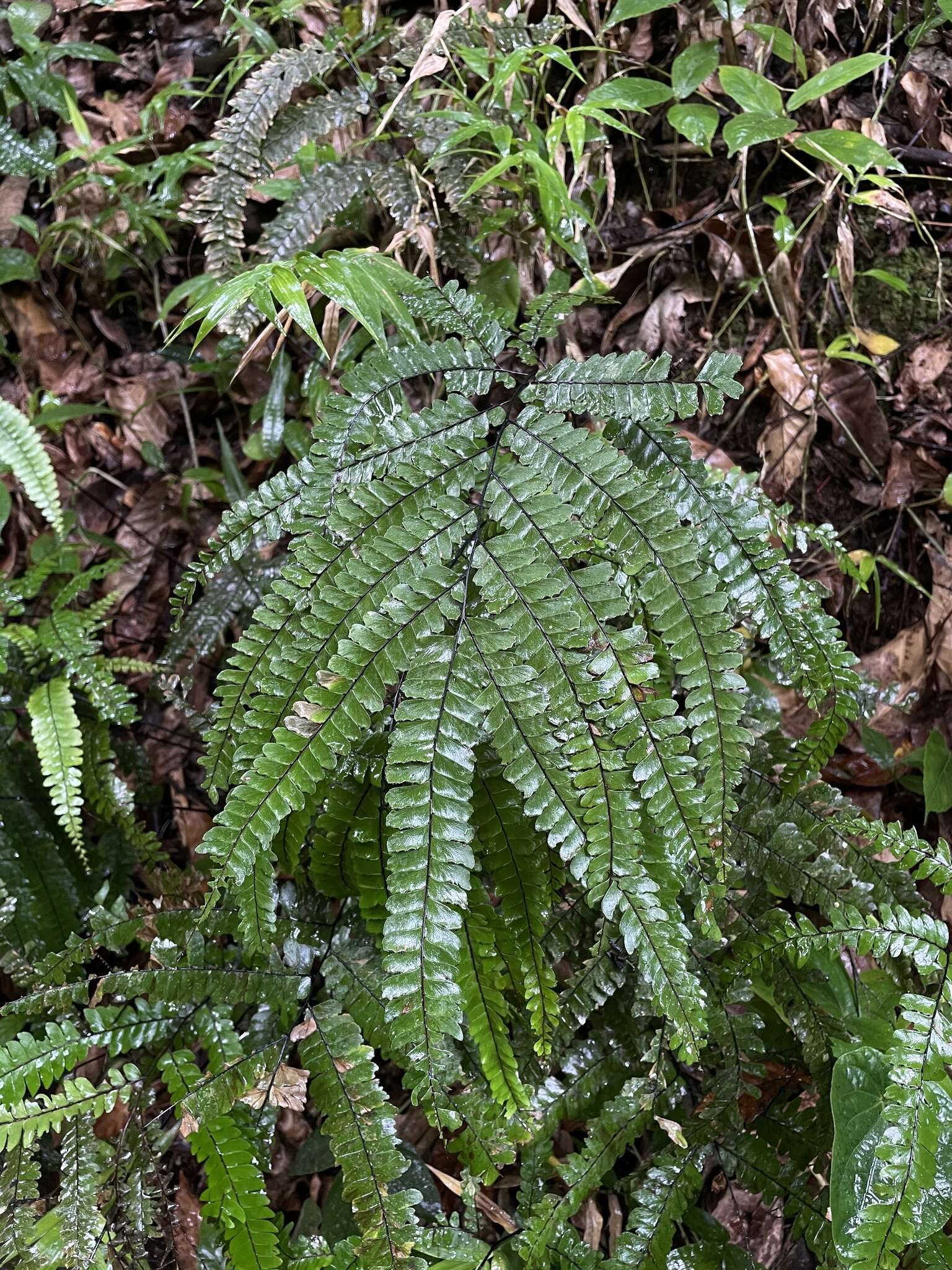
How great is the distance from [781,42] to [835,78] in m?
0.33

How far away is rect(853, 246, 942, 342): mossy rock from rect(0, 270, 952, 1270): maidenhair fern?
1438 millimetres

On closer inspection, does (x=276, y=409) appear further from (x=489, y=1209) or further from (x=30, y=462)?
(x=489, y=1209)

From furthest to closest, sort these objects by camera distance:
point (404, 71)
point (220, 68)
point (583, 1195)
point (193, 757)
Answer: point (220, 68) → point (193, 757) → point (404, 71) → point (583, 1195)

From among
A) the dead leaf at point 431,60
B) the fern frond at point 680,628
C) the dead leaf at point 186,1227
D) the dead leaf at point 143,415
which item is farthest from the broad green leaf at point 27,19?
the dead leaf at point 186,1227

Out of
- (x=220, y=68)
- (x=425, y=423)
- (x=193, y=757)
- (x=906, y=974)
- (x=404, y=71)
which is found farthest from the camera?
(x=220, y=68)

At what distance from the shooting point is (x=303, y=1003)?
1703mm

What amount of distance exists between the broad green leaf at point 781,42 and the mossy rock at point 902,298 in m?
0.60

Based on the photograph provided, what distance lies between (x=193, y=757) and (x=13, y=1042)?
54.2 inches

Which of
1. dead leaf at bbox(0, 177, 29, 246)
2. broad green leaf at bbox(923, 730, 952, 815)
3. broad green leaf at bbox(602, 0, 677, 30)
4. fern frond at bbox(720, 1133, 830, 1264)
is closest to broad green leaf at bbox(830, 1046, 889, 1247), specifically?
fern frond at bbox(720, 1133, 830, 1264)

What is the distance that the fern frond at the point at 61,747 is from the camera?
219 cm

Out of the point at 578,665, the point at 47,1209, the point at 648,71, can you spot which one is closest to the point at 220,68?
the point at 648,71

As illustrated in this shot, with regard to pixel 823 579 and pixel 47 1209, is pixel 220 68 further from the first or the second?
pixel 47 1209

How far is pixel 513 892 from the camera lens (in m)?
1.42

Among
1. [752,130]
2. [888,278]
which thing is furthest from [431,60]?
[888,278]
